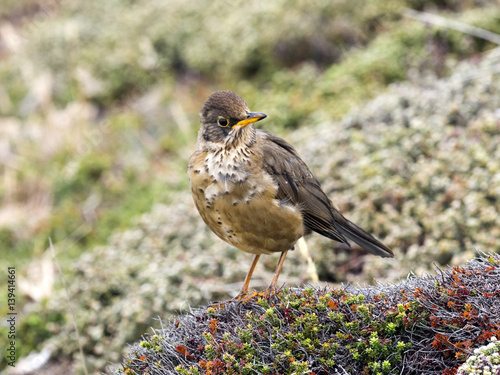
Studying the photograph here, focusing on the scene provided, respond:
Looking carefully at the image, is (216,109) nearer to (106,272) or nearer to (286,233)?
(286,233)

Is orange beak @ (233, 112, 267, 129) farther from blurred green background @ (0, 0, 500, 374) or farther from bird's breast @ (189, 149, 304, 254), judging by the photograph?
blurred green background @ (0, 0, 500, 374)

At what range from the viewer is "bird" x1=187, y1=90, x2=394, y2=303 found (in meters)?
3.47

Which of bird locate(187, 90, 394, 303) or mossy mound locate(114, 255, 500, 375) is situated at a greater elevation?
bird locate(187, 90, 394, 303)

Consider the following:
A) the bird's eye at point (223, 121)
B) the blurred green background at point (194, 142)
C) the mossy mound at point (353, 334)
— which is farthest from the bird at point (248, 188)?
the blurred green background at point (194, 142)

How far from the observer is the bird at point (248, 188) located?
3475 mm

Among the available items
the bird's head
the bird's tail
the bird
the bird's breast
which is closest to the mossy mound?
the bird

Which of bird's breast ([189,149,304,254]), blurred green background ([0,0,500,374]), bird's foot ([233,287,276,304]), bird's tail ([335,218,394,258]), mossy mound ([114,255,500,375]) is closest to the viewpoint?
mossy mound ([114,255,500,375])

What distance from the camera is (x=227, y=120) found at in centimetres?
366

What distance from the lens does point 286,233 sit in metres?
3.63

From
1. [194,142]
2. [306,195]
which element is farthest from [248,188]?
[194,142]

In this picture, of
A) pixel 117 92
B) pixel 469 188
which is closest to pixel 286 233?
pixel 469 188

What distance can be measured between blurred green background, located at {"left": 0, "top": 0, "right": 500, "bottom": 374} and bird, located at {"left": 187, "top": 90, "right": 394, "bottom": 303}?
154 cm

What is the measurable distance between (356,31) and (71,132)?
5.16 meters

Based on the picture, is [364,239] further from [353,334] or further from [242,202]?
[353,334]
